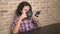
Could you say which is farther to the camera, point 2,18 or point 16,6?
point 16,6

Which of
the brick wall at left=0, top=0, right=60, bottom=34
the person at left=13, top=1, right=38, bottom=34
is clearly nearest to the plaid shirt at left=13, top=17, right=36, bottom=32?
the person at left=13, top=1, right=38, bottom=34

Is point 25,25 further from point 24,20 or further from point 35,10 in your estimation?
point 35,10

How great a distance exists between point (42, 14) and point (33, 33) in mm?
1125

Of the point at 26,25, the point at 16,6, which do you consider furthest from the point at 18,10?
the point at 26,25

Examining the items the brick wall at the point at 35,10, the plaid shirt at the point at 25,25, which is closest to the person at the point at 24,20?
the plaid shirt at the point at 25,25

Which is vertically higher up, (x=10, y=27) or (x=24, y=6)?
(x=24, y=6)

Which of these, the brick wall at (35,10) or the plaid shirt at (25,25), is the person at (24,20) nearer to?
the plaid shirt at (25,25)

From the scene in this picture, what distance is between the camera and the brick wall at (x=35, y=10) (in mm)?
2016

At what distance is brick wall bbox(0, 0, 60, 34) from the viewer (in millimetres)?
2016

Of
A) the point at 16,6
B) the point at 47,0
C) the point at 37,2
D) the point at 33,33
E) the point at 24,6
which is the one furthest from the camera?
the point at 47,0

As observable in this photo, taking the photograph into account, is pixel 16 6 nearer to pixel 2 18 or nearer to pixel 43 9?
pixel 2 18

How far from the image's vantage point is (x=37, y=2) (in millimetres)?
2482

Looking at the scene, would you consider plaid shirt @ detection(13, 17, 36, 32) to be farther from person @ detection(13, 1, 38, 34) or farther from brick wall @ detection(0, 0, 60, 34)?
brick wall @ detection(0, 0, 60, 34)

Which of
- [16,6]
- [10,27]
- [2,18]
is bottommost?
[10,27]
